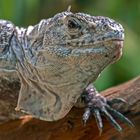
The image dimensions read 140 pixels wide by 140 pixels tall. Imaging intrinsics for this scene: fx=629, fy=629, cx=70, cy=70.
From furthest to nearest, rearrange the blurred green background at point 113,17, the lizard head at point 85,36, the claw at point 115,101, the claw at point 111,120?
the blurred green background at point 113,17
the claw at point 115,101
the claw at point 111,120
the lizard head at point 85,36

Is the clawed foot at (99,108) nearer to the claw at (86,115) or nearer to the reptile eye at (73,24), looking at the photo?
the claw at (86,115)

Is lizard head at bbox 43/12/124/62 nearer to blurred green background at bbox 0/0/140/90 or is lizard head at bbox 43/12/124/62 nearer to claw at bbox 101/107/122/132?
claw at bbox 101/107/122/132

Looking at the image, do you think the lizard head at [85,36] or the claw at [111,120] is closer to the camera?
the lizard head at [85,36]

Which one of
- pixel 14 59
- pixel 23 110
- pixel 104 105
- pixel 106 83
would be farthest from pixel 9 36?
pixel 106 83

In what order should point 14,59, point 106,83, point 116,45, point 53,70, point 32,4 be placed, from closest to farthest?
point 116,45 → point 53,70 → point 14,59 → point 106,83 → point 32,4

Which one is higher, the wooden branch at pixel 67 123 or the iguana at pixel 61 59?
the iguana at pixel 61 59

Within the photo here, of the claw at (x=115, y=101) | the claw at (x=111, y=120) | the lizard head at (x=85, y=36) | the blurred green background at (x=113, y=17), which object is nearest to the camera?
the lizard head at (x=85, y=36)

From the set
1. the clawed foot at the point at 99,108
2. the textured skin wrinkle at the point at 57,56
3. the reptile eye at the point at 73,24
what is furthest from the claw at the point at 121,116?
the reptile eye at the point at 73,24

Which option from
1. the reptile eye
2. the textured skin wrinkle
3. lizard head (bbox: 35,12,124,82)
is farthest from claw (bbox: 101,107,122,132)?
the reptile eye

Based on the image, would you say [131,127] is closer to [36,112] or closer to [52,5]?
[36,112]
